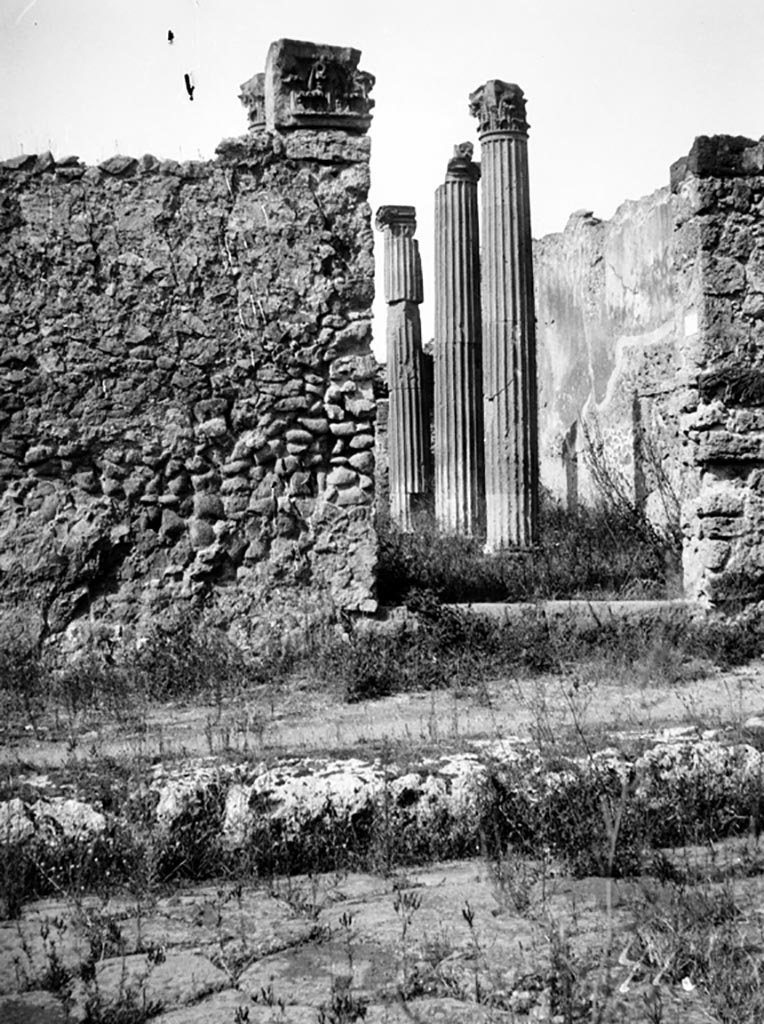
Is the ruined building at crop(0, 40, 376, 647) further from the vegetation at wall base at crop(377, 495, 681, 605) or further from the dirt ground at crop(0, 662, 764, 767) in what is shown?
the dirt ground at crop(0, 662, 764, 767)

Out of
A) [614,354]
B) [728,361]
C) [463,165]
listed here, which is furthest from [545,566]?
[463,165]

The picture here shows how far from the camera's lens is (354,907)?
3.52 meters

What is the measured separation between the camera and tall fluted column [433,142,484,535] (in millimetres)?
14352

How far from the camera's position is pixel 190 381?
752 cm

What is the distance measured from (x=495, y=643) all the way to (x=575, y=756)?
10.4ft

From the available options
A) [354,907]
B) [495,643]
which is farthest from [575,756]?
[495,643]

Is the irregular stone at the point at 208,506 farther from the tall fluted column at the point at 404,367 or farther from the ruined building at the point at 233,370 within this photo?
the tall fluted column at the point at 404,367

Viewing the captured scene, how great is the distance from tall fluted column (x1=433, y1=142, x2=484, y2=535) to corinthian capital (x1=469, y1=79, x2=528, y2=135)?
87.0 inches

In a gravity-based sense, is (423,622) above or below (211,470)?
below

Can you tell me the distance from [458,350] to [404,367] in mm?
3058

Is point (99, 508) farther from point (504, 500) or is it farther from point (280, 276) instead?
point (504, 500)

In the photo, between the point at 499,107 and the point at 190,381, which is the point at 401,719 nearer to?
the point at 190,381

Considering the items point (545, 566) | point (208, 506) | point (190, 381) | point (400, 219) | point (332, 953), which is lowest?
point (332, 953)

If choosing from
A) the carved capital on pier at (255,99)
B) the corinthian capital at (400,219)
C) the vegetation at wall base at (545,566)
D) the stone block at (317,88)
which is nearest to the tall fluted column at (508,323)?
the vegetation at wall base at (545,566)
